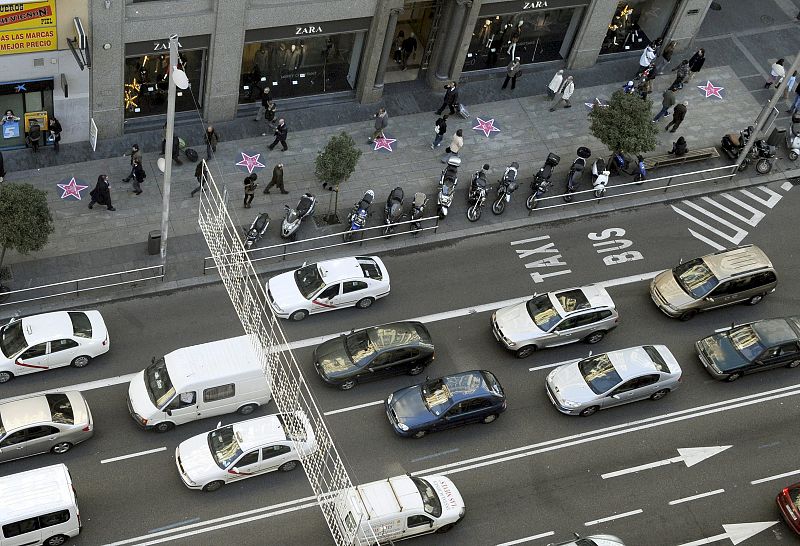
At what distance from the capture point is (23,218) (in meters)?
36.2

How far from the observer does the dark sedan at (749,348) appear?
3866 cm

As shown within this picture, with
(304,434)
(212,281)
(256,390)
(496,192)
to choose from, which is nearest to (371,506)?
(304,434)

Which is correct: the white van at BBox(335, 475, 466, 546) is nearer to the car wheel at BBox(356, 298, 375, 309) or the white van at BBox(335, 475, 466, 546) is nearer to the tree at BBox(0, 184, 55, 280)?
the car wheel at BBox(356, 298, 375, 309)

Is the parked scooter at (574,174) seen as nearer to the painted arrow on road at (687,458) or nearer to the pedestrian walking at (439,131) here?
→ the pedestrian walking at (439,131)

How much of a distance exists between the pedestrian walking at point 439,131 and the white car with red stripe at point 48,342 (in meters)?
15.9

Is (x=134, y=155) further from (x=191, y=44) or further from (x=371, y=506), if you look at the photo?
(x=371, y=506)

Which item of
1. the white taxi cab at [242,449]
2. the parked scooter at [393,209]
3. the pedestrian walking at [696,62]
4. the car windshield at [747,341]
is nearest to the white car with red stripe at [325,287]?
the parked scooter at [393,209]

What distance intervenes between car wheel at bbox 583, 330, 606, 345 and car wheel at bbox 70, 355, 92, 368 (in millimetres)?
16555

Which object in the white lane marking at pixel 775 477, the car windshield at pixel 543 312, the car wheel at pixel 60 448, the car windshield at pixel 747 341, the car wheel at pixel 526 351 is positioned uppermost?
the car wheel at pixel 60 448

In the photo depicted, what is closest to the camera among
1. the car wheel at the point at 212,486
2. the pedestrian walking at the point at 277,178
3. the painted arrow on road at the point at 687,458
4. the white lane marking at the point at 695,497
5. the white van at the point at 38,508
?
the white van at the point at 38,508

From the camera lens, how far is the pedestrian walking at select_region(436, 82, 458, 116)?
153 ft

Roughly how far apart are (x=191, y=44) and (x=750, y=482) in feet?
81.2

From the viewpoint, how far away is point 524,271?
42031mm

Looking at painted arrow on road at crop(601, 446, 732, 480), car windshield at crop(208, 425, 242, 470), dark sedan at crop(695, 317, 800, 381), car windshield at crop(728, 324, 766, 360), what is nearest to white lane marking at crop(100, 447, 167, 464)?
car windshield at crop(208, 425, 242, 470)
